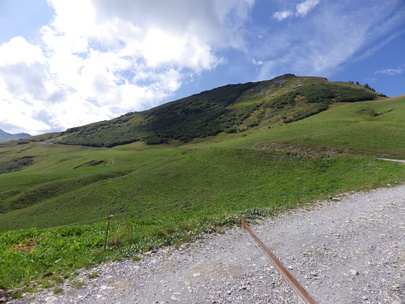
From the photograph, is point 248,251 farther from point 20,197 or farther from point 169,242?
point 20,197

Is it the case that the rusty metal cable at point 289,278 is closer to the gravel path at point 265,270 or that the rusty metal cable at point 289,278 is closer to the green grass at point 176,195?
the gravel path at point 265,270

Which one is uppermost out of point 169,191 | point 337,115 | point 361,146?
point 337,115

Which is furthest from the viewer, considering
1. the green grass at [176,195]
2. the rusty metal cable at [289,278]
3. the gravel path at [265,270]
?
the green grass at [176,195]

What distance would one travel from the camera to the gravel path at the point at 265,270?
22.2 feet

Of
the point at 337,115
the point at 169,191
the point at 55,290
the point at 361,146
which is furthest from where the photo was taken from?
the point at 337,115

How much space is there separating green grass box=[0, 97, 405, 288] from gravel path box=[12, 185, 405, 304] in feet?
5.17

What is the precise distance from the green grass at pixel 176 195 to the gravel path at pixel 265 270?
158cm

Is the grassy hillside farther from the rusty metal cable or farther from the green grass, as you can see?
the rusty metal cable

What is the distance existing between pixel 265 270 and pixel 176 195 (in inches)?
1095

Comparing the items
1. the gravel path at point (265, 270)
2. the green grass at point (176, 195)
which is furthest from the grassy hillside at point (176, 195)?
the gravel path at point (265, 270)

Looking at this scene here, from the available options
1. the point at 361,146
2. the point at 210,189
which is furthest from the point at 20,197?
the point at 361,146

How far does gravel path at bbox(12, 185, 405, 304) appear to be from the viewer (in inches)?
266

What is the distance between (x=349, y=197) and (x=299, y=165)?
20314mm

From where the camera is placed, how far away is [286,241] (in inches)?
412
